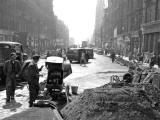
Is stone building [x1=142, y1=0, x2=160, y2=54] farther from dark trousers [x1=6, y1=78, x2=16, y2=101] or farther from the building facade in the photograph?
dark trousers [x1=6, y1=78, x2=16, y2=101]

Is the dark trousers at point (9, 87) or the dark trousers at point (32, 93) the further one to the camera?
the dark trousers at point (9, 87)

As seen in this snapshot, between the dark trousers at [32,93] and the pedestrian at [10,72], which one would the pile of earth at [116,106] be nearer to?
the dark trousers at [32,93]

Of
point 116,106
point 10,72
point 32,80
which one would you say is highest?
point 10,72

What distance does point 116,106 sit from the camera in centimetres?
668

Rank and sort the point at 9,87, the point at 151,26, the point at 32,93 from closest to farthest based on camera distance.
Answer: the point at 32,93, the point at 9,87, the point at 151,26

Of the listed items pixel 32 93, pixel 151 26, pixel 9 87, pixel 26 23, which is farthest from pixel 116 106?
pixel 26 23

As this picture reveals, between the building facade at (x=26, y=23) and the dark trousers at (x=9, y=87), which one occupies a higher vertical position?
the building facade at (x=26, y=23)

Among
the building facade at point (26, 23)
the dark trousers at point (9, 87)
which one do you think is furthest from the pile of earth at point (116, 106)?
the building facade at point (26, 23)

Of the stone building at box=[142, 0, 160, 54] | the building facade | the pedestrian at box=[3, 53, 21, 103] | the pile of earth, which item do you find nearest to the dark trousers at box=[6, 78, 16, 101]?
the pedestrian at box=[3, 53, 21, 103]

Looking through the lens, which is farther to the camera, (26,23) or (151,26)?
(26,23)

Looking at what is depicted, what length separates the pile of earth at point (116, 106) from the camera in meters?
6.46

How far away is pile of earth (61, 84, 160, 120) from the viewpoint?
6.46 m

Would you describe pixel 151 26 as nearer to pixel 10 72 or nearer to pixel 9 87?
pixel 10 72

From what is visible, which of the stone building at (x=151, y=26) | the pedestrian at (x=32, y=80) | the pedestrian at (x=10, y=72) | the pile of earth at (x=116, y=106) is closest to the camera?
the pile of earth at (x=116, y=106)
